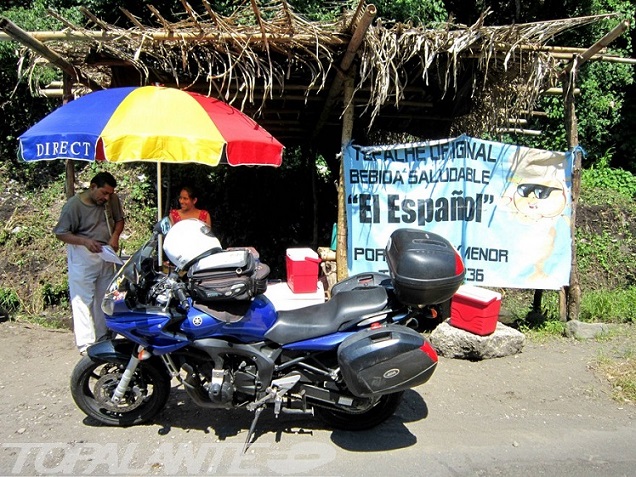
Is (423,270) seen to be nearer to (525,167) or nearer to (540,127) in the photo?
(525,167)

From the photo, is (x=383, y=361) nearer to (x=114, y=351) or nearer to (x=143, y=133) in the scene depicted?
(x=114, y=351)

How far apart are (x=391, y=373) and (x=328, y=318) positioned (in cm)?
51

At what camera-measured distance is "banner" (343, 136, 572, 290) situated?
→ 526 cm

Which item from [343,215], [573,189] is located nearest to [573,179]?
[573,189]

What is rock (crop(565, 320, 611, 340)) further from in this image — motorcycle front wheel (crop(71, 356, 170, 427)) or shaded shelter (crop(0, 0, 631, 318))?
motorcycle front wheel (crop(71, 356, 170, 427))

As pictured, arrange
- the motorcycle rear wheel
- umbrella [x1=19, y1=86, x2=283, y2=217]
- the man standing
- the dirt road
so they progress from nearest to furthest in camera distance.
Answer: the dirt road
the motorcycle rear wheel
umbrella [x1=19, y1=86, x2=283, y2=217]
the man standing

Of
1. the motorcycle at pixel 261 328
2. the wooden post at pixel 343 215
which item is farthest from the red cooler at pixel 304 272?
the motorcycle at pixel 261 328

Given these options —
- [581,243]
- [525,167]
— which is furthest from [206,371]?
[581,243]

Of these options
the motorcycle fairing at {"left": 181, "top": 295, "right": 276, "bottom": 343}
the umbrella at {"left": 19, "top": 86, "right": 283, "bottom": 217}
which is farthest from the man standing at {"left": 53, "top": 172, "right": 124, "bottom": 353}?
the motorcycle fairing at {"left": 181, "top": 295, "right": 276, "bottom": 343}

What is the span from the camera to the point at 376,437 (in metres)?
3.45

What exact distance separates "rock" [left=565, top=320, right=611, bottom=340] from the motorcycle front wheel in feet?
13.6

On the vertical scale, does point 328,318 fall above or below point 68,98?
below

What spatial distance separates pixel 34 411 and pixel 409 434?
9.08 feet

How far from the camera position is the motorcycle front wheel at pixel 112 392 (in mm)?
3461
